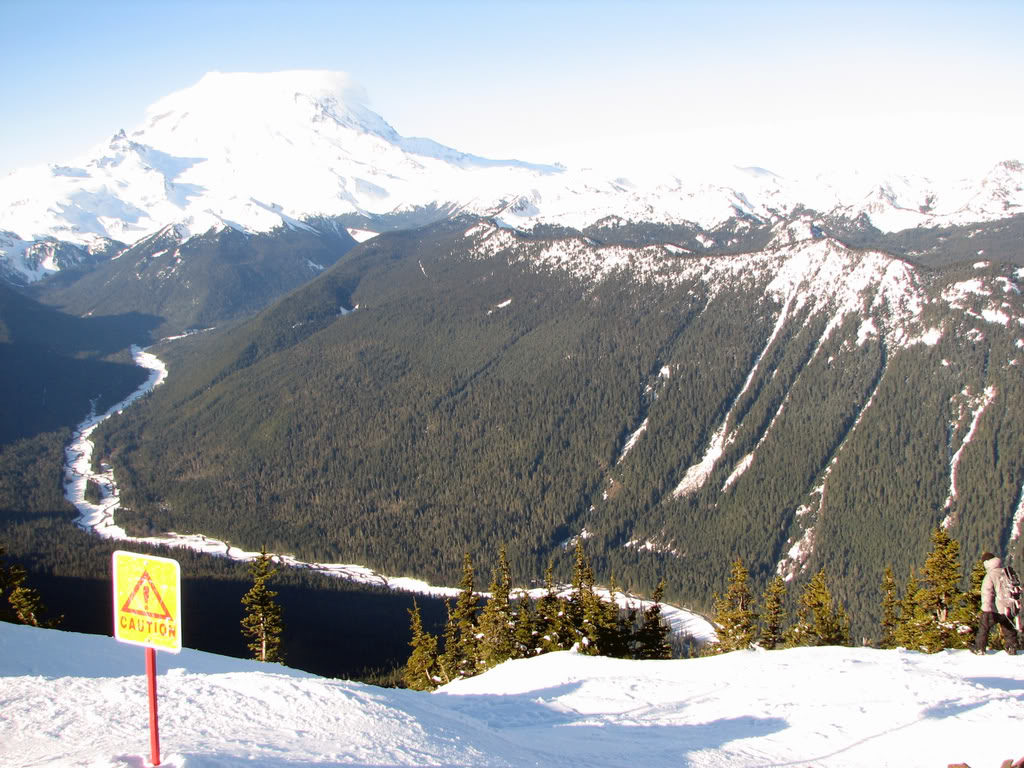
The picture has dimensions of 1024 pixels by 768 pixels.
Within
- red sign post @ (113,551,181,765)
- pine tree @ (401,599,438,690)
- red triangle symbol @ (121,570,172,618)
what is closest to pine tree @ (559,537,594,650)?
pine tree @ (401,599,438,690)

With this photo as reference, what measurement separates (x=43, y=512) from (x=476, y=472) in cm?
9596

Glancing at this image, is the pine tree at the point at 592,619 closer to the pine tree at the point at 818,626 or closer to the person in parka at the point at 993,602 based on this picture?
the pine tree at the point at 818,626

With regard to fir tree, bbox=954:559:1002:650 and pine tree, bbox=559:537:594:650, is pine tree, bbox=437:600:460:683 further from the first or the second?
fir tree, bbox=954:559:1002:650

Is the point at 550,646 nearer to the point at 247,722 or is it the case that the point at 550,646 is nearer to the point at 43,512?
the point at 247,722

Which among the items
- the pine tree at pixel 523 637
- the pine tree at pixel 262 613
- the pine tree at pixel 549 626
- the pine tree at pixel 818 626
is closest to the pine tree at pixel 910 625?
the pine tree at pixel 818 626

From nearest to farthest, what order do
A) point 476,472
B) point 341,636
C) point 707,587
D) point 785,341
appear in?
point 341,636 → point 707,587 → point 476,472 → point 785,341

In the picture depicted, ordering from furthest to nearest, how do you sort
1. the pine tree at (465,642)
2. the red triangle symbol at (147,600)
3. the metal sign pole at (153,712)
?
the pine tree at (465,642)
the metal sign pole at (153,712)
the red triangle symbol at (147,600)

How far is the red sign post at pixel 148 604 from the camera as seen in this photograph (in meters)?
12.9

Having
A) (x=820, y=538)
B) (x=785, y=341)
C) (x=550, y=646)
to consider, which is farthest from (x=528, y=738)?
(x=785, y=341)

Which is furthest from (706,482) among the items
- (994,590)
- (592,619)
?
(994,590)

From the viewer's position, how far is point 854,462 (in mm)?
161625

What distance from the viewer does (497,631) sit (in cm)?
4962

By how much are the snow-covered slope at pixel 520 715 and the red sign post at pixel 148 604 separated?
7.49ft

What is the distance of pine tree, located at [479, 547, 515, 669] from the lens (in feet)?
161
